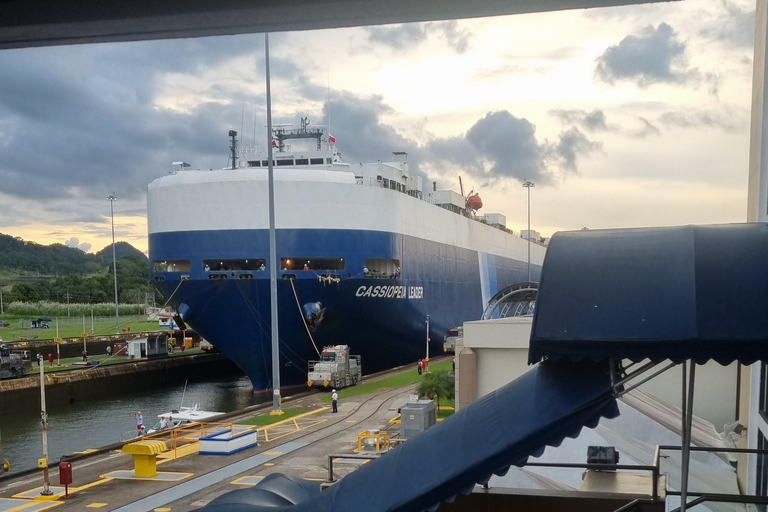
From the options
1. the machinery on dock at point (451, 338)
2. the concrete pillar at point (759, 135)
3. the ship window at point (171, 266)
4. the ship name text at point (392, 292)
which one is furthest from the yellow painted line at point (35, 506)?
the machinery on dock at point (451, 338)

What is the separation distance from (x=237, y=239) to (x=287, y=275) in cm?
296

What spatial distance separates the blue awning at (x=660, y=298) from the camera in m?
4.26

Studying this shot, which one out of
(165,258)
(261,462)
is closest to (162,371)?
(165,258)

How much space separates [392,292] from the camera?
122ft

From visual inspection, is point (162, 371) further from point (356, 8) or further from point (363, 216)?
point (356, 8)

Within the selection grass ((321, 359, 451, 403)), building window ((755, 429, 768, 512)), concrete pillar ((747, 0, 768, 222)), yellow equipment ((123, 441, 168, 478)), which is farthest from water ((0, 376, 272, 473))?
concrete pillar ((747, 0, 768, 222))

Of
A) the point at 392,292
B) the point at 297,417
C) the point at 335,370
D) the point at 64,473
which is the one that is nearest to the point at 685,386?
the point at 64,473

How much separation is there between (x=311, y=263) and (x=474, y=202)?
3493 cm

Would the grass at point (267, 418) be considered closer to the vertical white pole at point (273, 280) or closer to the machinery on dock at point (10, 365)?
the vertical white pole at point (273, 280)

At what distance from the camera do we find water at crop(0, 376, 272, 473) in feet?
93.2

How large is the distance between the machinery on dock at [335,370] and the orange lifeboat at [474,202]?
1368 inches

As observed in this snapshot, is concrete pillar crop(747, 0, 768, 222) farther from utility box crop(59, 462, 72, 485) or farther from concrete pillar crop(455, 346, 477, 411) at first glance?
utility box crop(59, 462, 72, 485)

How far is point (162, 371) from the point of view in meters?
50.8

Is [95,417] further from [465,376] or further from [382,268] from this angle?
[465,376]
